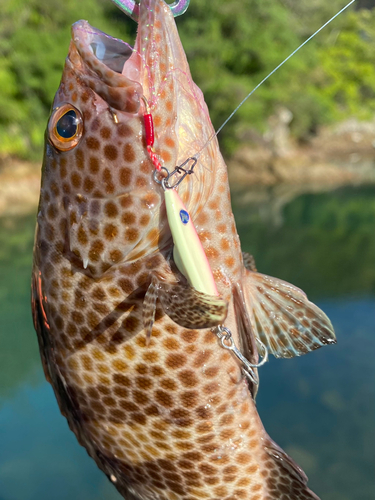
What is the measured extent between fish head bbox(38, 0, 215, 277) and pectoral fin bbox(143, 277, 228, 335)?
152mm

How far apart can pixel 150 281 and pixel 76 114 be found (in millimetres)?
541

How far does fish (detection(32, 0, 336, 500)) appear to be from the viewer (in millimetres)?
1276

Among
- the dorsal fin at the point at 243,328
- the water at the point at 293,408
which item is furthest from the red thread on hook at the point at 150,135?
the water at the point at 293,408

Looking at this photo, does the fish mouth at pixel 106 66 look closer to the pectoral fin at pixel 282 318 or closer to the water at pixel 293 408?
the pectoral fin at pixel 282 318

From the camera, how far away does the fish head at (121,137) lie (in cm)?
127

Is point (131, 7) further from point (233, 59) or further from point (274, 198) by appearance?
point (233, 59)

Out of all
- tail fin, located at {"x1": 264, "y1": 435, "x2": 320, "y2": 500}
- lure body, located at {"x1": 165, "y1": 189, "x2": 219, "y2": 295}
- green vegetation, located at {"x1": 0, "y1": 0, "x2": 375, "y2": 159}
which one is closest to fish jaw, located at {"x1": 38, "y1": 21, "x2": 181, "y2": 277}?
lure body, located at {"x1": 165, "y1": 189, "x2": 219, "y2": 295}

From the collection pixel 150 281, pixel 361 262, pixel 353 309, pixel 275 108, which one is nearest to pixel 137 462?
pixel 150 281

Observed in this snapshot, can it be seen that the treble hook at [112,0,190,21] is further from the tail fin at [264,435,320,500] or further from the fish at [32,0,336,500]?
the tail fin at [264,435,320,500]

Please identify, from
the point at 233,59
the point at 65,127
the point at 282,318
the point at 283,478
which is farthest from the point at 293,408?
the point at 233,59

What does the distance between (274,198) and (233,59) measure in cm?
1217

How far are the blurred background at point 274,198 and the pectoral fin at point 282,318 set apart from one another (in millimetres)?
3387

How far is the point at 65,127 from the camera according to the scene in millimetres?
1328

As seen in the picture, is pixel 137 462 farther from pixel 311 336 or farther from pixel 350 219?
pixel 350 219
